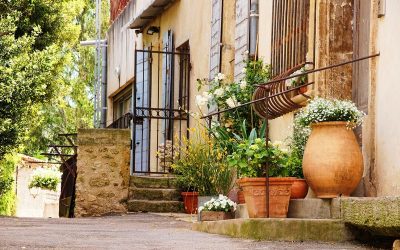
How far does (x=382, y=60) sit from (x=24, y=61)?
878 centimetres

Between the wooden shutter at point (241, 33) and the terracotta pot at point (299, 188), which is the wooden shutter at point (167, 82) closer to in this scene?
the wooden shutter at point (241, 33)

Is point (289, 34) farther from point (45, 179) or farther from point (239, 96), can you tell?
point (45, 179)

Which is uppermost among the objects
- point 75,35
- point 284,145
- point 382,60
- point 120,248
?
point 75,35

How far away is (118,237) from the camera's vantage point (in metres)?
8.04

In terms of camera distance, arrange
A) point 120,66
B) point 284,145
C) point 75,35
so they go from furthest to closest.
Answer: point 120,66 → point 75,35 → point 284,145

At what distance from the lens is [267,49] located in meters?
10.8

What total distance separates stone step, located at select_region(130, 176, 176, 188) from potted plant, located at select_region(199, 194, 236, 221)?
14.0ft

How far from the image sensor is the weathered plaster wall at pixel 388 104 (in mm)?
7422

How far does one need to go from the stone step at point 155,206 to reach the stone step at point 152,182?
19.7 inches

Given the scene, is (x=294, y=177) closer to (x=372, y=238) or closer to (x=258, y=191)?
(x=258, y=191)

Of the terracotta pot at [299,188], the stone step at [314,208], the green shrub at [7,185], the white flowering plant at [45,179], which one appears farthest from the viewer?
the white flowering plant at [45,179]

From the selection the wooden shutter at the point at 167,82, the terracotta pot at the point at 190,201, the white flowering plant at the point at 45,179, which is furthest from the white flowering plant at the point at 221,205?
the white flowering plant at the point at 45,179

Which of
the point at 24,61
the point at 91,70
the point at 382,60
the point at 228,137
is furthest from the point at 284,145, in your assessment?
the point at 91,70

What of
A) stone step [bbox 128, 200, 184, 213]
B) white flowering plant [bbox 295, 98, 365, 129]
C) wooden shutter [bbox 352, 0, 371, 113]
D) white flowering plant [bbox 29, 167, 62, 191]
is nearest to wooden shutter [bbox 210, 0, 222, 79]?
stone step [bbox 128, 200, 184, 213]
